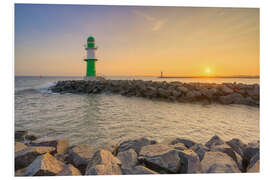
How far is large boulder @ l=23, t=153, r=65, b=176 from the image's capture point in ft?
4.33

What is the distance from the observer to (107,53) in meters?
4.29

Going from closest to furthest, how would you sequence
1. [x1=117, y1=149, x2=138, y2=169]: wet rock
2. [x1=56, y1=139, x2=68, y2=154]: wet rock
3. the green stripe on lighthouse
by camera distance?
1. [x1=117, y1=149, x2=138, y2=169]: wet rock
2. [x1=56, y1=139, x2=68, y2=154]: wet rock
3. the green stripe on lighthouse

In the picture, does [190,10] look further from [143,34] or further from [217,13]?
[143,34]

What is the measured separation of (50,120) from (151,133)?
2.30 metres

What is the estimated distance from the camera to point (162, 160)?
4.65ft

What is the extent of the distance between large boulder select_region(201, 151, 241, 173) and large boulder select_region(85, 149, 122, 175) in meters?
0.86

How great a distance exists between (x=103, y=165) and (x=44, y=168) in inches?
21.6

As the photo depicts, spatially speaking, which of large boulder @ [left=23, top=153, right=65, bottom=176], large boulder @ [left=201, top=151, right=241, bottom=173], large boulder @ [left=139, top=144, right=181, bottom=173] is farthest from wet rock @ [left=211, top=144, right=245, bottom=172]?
large boulder @ [left=23, top=153, right=65, bottom=176]

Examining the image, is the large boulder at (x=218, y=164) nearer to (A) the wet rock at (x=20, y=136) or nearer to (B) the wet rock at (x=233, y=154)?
(B) the wet rock at (x=233, y=154)

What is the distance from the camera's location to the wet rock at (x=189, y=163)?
4.55ft

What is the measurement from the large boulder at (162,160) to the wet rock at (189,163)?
6cm

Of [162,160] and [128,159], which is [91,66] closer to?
[128,159]

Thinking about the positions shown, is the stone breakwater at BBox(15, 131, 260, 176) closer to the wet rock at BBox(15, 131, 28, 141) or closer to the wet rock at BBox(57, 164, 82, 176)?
the wet rock at BBox(57, 164, 82, 176)
